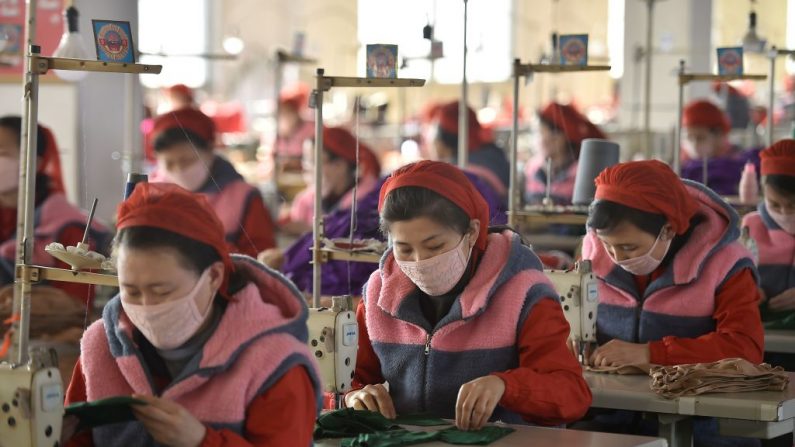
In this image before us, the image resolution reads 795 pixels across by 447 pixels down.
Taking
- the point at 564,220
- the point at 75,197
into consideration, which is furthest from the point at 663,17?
the point at 564,220

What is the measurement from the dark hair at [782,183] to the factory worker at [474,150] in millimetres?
3260

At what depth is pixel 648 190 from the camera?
3.38 meters

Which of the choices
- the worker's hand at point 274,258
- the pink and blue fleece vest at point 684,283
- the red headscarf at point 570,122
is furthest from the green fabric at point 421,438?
the red headscarf at point 570,122

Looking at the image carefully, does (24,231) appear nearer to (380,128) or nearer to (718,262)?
(718,262)

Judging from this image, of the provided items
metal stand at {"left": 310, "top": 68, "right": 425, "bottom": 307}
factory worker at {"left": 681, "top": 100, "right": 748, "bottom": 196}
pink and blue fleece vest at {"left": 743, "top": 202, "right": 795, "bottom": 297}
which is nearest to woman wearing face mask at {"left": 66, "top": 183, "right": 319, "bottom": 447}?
metal stand at {"left": 310, "top": 68, "right": 425, "bottom": 307}

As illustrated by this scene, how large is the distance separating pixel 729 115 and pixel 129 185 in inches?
280

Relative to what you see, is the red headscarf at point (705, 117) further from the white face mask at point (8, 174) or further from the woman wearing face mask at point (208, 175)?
the white face mask at point (8, 174)

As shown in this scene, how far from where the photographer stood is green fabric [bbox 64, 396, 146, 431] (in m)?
2.19

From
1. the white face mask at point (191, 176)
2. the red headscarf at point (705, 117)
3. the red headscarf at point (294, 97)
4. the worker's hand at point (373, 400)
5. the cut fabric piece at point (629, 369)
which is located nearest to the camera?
the worker's hand at point (373, 400)

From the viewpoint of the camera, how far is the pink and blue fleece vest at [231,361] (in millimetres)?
2264

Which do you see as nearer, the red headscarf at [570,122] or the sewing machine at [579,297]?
the sewing machine at [579,297]

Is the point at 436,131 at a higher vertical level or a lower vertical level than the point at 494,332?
higher

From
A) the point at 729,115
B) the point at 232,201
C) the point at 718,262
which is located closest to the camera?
the point at 718,262

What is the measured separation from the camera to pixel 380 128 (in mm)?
12523
